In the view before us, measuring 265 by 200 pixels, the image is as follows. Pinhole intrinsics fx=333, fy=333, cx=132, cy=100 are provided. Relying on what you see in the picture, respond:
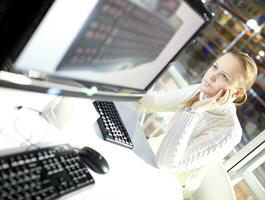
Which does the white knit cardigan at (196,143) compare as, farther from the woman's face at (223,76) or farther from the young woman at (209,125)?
the woman's face at (223,76)

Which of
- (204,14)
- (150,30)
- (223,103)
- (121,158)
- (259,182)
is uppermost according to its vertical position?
(204,14)

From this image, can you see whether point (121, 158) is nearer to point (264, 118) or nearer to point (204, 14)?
point (204, 14)

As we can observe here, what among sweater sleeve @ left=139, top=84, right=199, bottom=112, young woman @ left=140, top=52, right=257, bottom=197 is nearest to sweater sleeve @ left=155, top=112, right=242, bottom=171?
young woman @ left=140, top=52, right=257, bottom=197

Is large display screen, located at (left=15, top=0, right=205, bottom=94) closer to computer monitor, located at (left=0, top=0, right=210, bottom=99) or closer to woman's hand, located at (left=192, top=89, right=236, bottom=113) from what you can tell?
computer monitor, located at (left=0, top=0, right=210, bottom=99)

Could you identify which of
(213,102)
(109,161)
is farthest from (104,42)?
(213,102)

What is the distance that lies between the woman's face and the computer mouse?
707 mm

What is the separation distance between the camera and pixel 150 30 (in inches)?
36.6

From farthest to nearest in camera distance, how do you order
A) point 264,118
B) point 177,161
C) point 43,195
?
point 264,118
point 177,161
point 43,195

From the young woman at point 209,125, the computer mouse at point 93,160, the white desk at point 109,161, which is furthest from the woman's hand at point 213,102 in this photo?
the computer mouse at point 93,160

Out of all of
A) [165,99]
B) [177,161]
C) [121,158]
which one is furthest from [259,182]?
[121,158]

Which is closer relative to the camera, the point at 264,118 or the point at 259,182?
the point at 259,182

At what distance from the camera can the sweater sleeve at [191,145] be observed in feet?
4.58

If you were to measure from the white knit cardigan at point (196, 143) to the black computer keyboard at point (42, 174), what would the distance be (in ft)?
1.72

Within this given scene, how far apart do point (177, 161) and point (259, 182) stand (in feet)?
4.44
